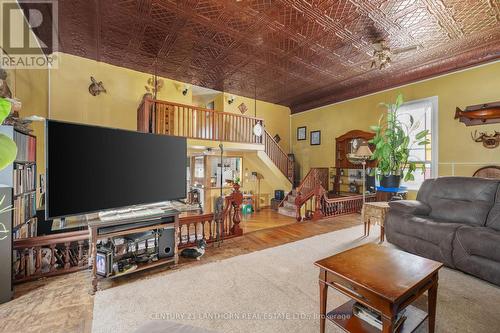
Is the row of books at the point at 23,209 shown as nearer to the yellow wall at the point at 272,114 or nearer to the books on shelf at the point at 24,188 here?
the books on shelf at the point at 24,188

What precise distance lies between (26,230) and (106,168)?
64.6 inches

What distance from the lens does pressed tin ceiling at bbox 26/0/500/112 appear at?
303 centimetres

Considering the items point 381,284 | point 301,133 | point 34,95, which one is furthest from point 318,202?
point 34,95

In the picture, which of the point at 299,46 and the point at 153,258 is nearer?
the point at 153,258

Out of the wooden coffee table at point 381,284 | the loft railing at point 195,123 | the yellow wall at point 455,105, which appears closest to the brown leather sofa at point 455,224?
the wooden coffee table at point 381,284

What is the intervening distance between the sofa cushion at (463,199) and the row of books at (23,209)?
5.28 meters

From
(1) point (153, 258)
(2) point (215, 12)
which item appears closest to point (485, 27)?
(2) point (215, 12)

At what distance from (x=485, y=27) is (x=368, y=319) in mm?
4746

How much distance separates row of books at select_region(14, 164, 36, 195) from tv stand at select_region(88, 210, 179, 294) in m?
1.14

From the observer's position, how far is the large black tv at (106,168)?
204 cm

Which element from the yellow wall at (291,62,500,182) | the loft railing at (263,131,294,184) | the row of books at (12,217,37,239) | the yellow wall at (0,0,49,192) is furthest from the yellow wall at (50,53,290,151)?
the yellow wall at (291,62,500,182)

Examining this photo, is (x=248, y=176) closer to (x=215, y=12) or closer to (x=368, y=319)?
(x=215, y=12)

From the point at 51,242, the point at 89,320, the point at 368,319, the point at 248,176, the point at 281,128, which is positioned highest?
the point at 281,128

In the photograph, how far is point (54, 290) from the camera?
2.25m
